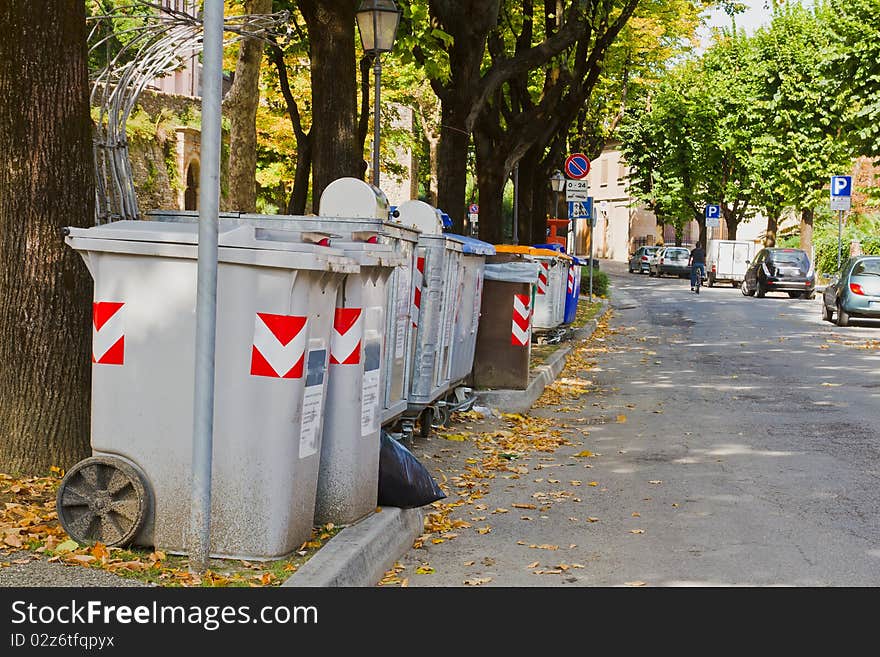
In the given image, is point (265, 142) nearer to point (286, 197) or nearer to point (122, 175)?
point (286, 197)

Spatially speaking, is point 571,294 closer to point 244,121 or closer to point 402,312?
point 244,121

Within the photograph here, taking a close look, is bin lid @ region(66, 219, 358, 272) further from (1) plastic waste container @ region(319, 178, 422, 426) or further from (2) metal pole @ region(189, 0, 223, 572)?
(1) plastic waste container @ region(319, 178, 422, 426)

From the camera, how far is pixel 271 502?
5.98 m

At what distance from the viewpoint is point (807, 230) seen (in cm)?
5366

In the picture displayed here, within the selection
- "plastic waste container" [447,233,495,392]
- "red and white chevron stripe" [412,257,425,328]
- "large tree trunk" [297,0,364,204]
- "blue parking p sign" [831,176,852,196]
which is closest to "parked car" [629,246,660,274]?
"blue parking p sign" [831,176,852,196]

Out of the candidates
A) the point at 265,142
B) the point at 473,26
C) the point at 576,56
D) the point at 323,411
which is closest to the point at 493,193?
the point at 576,56

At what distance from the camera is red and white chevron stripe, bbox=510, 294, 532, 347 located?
1356 cm

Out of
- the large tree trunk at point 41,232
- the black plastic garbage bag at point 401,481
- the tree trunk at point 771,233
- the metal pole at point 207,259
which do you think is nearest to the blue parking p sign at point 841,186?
the tree trunk at point 771,233

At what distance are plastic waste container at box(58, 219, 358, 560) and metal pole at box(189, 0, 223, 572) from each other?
24 centimetres

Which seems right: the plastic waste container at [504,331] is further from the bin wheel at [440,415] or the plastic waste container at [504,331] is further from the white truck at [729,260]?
the white truck at [729,260]

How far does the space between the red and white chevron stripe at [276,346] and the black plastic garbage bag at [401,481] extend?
148 cm

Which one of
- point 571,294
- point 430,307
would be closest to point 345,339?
point 430,307

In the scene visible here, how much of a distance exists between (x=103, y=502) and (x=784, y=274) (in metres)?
38.1

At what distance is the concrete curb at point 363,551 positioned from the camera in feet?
18.3
